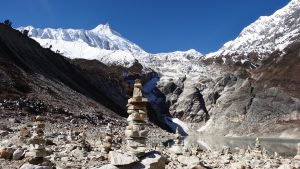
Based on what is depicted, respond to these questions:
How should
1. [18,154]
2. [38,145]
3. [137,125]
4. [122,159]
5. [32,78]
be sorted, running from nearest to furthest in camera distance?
[122,159] < [137,125] < [38,145] < [18,154] < [32,78]

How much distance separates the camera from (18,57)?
7269cm

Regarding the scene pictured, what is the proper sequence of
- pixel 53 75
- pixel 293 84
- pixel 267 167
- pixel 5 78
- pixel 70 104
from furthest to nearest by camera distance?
pixel 293 84 → pixel 53 75 → pixel 70 104 → pixel 5 78 → pixel 267 167

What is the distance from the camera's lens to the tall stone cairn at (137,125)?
1106 centimetres

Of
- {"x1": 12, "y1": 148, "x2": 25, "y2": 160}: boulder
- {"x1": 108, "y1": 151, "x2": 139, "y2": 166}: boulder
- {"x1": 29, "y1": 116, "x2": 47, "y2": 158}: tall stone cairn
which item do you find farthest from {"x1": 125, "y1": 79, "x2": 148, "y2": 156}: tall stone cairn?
{"x1": 12, "y1": 148, "x2": 25, "y2": 160}: boulder

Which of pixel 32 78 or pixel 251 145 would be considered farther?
pixel 251 145

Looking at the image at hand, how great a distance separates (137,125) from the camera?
11.3 m

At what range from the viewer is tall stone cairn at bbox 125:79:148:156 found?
36.3 ft

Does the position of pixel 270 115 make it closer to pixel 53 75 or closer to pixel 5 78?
pixel 53 75

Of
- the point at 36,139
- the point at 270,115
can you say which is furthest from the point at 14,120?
the point at 270,115

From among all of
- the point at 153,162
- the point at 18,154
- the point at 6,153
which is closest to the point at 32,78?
the point at 6,153

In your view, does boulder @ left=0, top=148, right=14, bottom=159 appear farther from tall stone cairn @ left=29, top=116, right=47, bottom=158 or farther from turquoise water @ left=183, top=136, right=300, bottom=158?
turquoise water @ left=183, top=136, right=300, bottom=158

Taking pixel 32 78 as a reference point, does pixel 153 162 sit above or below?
below

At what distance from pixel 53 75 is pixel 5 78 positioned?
22.2 meters

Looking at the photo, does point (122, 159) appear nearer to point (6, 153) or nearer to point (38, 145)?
point (38, 145)
